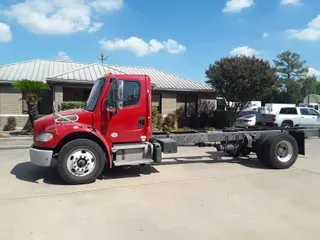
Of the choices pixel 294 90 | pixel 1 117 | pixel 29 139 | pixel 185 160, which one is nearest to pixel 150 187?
pixel 185 160

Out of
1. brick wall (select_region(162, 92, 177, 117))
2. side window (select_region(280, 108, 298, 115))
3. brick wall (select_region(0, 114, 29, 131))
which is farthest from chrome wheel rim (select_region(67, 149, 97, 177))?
side window (select_region(280, 108, 298, 115))

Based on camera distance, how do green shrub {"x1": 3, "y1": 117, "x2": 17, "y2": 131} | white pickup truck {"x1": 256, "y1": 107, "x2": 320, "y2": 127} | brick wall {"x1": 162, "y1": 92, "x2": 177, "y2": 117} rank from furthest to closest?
1. brick wall {"x1": 162, "y1": 92, "x2": 177, "y2": 117}
2. white pickup truck {"x1": 256, "y1": 107, "x2": 320, "y2": 127}
3. green shrub {"x1": 3, "y1": 117, "x2": 17, "y2": 131}

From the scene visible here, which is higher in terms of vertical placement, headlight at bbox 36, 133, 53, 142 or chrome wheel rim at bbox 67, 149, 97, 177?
headlight at bbox 36, 133, 53, 142

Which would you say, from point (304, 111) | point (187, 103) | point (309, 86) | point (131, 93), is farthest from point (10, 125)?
point (309, 86)

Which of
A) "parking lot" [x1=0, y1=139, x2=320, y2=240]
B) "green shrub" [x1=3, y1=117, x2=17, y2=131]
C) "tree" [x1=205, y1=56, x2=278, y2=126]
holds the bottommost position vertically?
"parking lot" [x1=0, y1=139, x2=320, y2=240]

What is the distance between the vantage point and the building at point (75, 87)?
1816 centimetres

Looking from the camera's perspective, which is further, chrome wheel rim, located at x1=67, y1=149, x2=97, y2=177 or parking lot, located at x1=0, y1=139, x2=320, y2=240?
chrome wheel rim, located at x1=67, y1=149, x2=97, y2=177

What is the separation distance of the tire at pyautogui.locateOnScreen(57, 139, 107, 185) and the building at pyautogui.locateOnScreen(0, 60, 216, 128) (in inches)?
454

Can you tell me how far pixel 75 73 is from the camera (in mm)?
19422

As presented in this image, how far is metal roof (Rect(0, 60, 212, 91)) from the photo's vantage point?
61.4 ft

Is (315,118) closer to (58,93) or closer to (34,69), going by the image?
(58,93)

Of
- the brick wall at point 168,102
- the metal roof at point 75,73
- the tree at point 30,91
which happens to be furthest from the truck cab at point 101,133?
the brick wall at point 168,102

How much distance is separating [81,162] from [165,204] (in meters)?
2.35

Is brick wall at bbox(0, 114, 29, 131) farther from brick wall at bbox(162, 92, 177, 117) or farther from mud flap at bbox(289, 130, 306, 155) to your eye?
mud flap at bbox(289, 130, 306, 155)
